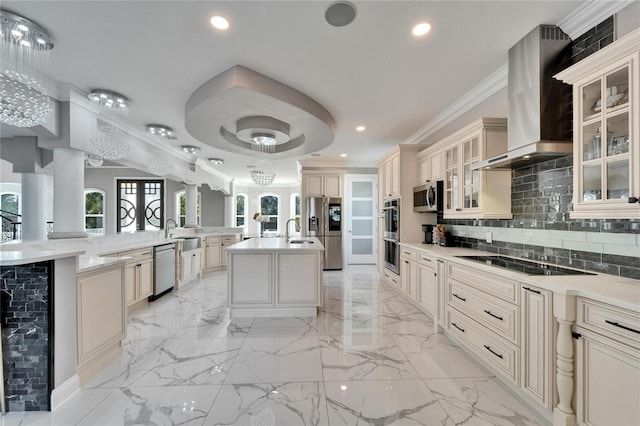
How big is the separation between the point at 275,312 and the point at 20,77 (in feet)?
10.2

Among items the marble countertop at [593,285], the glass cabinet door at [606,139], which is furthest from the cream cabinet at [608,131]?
the marble countertop at [593,285]

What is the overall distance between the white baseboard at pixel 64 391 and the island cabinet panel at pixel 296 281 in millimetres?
1923

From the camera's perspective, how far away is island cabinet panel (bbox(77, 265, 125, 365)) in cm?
196

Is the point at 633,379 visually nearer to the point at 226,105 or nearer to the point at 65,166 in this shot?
the point at 226,105

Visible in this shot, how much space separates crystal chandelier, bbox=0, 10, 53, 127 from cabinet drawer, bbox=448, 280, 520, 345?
12.0 ft

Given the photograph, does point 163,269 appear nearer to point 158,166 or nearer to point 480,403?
point 158,166

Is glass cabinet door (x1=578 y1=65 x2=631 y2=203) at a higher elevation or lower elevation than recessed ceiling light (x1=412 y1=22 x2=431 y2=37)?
lower

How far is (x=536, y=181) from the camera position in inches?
93.4

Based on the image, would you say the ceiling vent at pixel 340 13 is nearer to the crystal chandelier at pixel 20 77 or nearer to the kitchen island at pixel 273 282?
the crystal chandelier at pixel 20 77

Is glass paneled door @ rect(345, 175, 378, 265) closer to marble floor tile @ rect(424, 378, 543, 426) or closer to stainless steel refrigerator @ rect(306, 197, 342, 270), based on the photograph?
stainless steel refrigerator @ rect(306, 197, 342, 270)

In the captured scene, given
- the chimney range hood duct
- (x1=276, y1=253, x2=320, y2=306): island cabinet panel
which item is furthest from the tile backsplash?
(x1=276, y1=253, x2=320, y2=306): island cabinet panel

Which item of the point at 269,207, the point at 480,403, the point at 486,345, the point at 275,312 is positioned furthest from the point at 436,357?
the point at 269,207

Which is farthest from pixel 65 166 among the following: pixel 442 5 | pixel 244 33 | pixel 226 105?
pixel 442 5

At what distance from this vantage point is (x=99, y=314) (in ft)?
6.96
